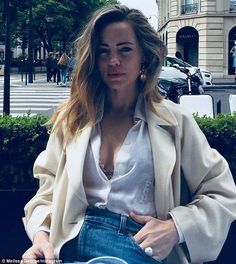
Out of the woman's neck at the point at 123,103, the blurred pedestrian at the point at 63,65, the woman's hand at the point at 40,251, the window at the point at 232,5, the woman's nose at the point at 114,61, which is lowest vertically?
the woman's hand at the point at 40,251

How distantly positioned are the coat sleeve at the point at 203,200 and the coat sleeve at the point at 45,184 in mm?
512

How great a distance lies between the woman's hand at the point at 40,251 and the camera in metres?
2.19

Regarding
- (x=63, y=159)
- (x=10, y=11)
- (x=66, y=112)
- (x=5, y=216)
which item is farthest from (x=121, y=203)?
(x=10, y=11)

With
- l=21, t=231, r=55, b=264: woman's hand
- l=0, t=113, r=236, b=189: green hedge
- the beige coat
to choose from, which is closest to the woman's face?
the beige coat

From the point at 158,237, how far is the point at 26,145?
2.26 meters

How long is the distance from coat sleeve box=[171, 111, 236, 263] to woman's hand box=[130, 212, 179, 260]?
0.04 meters

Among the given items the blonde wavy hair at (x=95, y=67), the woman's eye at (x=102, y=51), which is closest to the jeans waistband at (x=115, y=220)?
the blonde wavy hair at (x=95, y=67)

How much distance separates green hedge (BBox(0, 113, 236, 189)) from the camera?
426 centimetres

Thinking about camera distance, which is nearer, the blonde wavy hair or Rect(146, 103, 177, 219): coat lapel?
Rect(146, 103, 177, 219): coat lapel

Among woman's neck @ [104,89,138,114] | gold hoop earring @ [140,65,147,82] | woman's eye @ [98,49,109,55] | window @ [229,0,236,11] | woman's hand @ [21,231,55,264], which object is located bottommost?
woman's hand @ [21,231,55,264]

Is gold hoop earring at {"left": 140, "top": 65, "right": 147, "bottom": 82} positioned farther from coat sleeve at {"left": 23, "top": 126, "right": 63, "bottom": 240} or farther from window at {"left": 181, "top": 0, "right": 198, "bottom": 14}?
window at {"left": 181, "top": 0, "right": 198, "bottom": 14}

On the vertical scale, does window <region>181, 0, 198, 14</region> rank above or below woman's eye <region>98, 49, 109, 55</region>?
above

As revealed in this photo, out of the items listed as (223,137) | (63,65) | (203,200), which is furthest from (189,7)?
(203,200)

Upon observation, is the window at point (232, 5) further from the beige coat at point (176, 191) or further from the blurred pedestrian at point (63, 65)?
the beige coat at point (176, 191)
